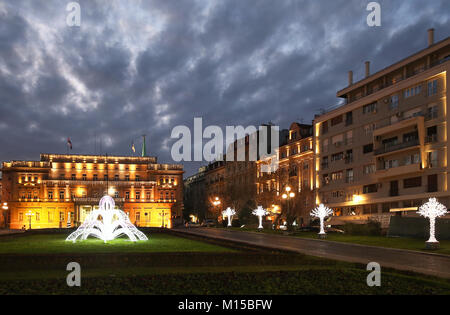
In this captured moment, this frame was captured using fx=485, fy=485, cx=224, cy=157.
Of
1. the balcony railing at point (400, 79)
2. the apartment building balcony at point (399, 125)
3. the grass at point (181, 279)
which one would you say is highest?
the balcony railing at point (400, 79)

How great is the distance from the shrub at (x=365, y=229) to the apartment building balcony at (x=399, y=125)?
11.7 metres

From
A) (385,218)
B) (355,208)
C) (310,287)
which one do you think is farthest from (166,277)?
(355,208)

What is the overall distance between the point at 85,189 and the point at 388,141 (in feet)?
257

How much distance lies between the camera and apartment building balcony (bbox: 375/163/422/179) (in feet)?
165

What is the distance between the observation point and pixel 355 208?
204 feet

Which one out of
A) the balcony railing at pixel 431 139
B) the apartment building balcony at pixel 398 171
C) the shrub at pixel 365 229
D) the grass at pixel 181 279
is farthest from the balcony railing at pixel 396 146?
the grass at pixel 181 279

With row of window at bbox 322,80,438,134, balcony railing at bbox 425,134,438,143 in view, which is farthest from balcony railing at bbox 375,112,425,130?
balcony railing at bbox 425,134,438,143

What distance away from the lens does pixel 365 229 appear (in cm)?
4562

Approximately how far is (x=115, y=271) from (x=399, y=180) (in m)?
44.6

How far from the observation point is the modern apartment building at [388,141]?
49.0 m

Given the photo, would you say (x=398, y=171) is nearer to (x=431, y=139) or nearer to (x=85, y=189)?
(x=431, y=139)

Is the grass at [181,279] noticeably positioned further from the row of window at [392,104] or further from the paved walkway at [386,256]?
the row of window at [392,104]

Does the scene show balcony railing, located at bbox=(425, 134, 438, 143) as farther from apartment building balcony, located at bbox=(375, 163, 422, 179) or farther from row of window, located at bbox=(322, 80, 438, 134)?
row of window, located at bbox=(322, 80, 438, 134)
